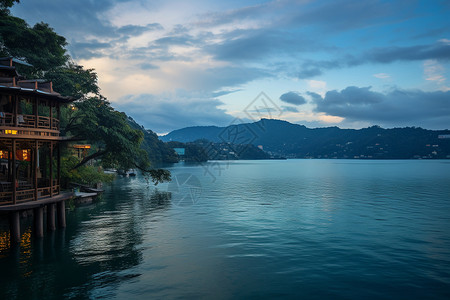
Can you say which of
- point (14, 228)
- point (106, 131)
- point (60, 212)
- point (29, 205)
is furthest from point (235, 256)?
point (106, 131)

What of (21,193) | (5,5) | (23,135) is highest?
(5,5)

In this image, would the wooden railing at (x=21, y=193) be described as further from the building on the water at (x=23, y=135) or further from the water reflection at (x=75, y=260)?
the water reflection at (x=75, y=260)

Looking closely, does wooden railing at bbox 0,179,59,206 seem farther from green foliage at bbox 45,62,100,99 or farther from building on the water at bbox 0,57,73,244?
green foliage at bbox 45,62,100,99

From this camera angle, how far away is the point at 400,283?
1636 cm

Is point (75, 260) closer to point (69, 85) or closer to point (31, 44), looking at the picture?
point (69, 85)

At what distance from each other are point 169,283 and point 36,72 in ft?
122

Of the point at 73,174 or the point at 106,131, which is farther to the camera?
the point at 73,174

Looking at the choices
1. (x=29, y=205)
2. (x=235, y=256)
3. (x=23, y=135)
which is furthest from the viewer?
(x=29, y=205)

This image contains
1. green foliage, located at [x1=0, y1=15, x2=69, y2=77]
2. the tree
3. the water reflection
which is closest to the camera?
the water reflection

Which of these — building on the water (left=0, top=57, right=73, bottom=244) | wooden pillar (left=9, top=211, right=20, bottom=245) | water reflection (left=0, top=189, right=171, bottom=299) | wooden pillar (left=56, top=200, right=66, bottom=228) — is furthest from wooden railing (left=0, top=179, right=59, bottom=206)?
water reflection (left=0, top=189, right=171, bottom=299)

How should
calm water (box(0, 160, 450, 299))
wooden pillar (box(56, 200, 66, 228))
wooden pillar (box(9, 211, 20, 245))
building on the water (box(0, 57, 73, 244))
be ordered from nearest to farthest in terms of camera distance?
1. calm water (box(0, 160, 450, 299))
2. building on the water (box(0, 57, 73, 244))
3. wooden pillar (box(9, 211, 20, 245))
4. wooden pillar (box(56, 200, 66, 228))

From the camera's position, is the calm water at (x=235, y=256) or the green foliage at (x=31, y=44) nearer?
the calm water at (x=235, y=256)

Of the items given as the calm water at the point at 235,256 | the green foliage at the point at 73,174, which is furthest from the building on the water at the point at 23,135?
the green foliage at the point at 73,174

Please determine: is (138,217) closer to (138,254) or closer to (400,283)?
(138,254)
